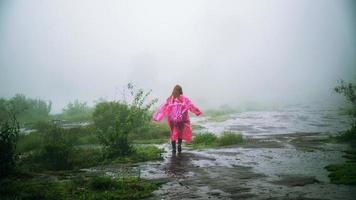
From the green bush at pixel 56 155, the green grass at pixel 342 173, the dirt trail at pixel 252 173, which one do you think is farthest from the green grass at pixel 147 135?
the green grass at pixel 342 173

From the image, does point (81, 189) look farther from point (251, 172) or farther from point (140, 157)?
point (140, 157)

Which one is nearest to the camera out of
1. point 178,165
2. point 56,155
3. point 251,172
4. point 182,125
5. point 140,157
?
point 251,172

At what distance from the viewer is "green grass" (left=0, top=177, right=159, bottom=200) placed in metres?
7.38

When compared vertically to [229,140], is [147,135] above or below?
above

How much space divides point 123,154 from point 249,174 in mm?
5387

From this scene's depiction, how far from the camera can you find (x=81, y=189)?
793cm

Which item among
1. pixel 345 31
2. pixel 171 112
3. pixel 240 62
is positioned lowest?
pixel 171 112

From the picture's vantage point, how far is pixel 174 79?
297 feet

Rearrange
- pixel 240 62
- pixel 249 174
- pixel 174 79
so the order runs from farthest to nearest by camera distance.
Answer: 1. pixel 240 62
2. pixel 174 79
3. pixel 249 174

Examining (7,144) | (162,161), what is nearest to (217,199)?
(162,161)

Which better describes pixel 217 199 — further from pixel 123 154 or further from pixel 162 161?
pixel 123 154

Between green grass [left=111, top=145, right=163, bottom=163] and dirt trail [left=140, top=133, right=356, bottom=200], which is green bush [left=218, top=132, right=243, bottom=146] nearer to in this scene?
dirt trail [left=140, top=133, right=356, bottom=200]

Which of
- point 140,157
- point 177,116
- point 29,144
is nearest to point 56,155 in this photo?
point 140,157

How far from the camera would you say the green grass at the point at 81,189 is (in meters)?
7.38
